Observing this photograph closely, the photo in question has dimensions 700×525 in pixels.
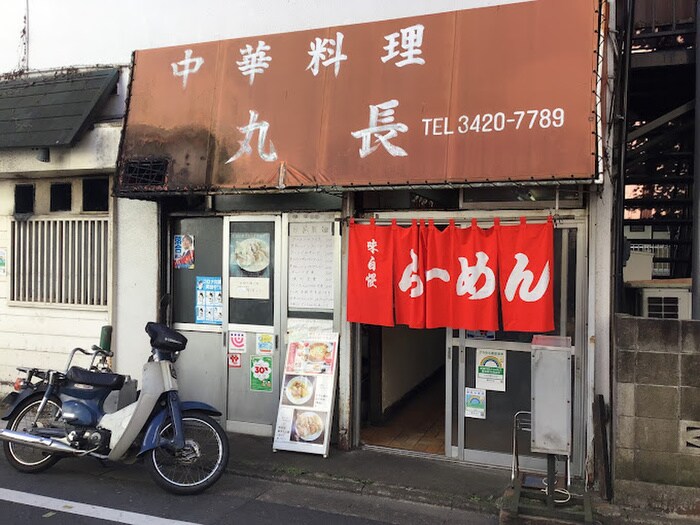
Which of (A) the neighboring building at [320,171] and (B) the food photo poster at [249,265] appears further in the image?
(B) the food photo poster at [249,265]

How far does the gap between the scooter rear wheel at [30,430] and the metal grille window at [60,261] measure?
2.26m

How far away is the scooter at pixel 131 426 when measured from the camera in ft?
17.9

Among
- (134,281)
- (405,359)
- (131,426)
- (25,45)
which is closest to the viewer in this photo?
(131,426)

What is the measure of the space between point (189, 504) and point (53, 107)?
18.9ft

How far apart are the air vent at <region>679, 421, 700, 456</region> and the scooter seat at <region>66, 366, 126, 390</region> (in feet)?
17.9

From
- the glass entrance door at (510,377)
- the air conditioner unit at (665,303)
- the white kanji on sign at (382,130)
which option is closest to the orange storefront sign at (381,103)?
the white kanji on sign at (382,130)

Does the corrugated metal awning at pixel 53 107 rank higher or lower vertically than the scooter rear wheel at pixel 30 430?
higher

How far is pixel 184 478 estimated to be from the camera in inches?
218

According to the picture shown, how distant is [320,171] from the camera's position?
618 cm

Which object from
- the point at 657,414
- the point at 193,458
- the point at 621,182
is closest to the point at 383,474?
the point at 193,458

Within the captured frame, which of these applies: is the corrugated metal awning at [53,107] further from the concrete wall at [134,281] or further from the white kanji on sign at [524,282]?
the white kanji on sign at [524,282]

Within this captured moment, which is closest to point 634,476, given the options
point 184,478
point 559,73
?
point 559,73

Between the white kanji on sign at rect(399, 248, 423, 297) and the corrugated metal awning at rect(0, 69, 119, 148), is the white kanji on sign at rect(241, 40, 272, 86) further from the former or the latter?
the white kanji on sign at rect(399, 248, 423, 297)

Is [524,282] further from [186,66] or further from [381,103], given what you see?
[186,66]
